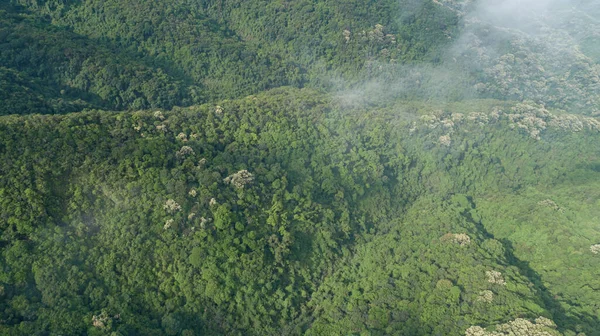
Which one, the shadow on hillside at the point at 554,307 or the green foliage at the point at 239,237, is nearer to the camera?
the green foliage at the point at 239,237

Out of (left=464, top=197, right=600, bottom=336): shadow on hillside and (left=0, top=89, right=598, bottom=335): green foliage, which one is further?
(left=464, top=197, right=600, bottom=336): shadow on hillside

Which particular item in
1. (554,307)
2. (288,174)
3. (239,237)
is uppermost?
(554,307)

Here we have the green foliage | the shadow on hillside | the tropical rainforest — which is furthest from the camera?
the tropical rainforest

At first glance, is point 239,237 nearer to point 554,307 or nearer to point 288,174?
point 288,174

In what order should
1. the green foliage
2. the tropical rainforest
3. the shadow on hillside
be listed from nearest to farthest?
1. the green foliage
2. the shadow on hillside
3. the tropical rainforest

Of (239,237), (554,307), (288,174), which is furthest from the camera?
(288,174)

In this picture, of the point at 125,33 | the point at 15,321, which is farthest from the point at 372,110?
the point at 15,321

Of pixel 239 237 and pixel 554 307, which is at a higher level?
pixel 554 307

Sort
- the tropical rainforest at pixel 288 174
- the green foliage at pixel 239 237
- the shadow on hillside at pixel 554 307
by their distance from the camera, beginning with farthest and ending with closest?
the tropical rainforest at pixel 288 174 → the shadow on hillside at pixel 554 307 → the green foliage at pixel 239 237

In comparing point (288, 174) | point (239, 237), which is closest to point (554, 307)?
point (239, 237)
